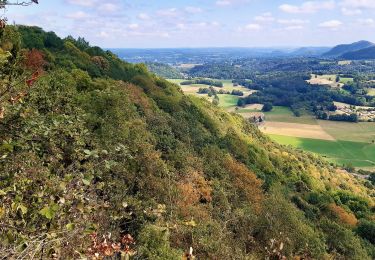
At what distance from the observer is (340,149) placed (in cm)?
15150

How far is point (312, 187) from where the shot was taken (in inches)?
3511

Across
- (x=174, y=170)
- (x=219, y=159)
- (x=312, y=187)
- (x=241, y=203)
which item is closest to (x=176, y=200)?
(x=174, y=170)

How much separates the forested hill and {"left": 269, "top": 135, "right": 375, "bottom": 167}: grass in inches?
1271

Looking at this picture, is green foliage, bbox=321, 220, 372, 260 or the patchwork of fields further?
the patchwork of fields

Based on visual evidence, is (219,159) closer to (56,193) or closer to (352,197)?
(352,197)

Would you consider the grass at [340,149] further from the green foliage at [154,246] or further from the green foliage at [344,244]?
the green foliage at [154,246]

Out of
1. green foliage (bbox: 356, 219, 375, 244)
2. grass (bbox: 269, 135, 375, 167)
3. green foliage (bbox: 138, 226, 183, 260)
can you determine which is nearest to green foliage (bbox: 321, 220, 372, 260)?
green foliage (bbox: 356, 219, 375, 244)

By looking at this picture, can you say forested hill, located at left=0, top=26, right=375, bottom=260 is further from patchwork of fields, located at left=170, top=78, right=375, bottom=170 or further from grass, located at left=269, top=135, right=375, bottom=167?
patchwork of fields, located at left=170, top=78, right=375, bottom=170

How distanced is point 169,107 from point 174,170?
35.0 metres

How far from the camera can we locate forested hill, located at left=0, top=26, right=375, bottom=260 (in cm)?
702

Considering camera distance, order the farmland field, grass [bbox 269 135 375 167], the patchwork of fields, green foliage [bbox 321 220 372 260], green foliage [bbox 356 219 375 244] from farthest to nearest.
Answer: the farmland field, the patchwork of fields, grass [bbox 269 135 375 167], green foliage [bbox 356 219 375 244], green foliage [bbox 321 220 372 260]

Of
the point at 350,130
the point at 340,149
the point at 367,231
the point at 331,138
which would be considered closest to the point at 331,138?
the point at 331,138

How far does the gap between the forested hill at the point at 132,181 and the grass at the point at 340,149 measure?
32.3m

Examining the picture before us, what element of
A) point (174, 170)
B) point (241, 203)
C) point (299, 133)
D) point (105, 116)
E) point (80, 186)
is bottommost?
point (299, 133)
